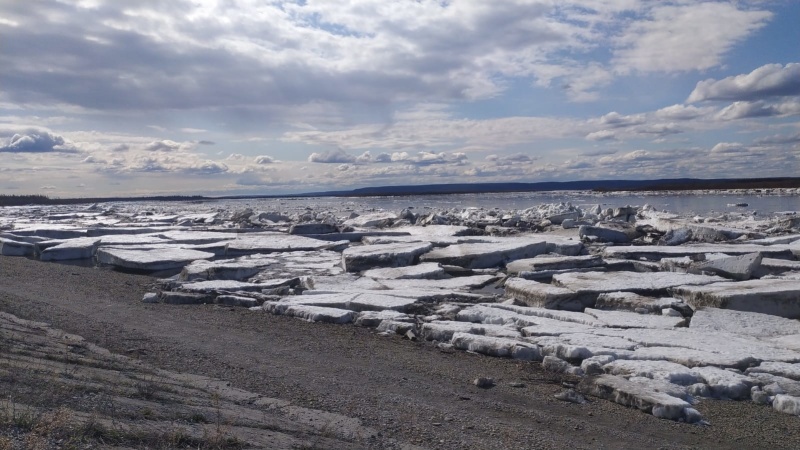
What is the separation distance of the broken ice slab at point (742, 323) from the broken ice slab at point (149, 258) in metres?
10.1

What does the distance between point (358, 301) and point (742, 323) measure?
179 inches

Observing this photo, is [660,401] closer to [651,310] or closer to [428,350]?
[428,350]

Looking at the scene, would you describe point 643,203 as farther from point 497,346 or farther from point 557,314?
point 497,346

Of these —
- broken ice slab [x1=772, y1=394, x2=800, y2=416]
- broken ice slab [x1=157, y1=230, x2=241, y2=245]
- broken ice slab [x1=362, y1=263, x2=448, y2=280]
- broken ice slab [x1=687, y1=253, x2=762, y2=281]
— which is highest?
broken ice slab [x1=687, y1=253, x2=762, y2=281]

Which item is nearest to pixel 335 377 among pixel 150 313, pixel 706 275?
pixel 150 313

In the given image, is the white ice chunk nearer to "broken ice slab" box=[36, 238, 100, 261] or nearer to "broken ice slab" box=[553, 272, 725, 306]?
"broken ice slab" box=[553, 272, 725, 306]

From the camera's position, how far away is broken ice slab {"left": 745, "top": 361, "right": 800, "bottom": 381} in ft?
16.4

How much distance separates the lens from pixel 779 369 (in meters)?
5.12

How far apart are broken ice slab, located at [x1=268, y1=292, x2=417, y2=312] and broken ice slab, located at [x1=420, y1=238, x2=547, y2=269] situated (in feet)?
10.8

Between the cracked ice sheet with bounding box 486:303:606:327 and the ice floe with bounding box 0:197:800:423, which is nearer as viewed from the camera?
the ice floe with bounding box 0:197:800:423

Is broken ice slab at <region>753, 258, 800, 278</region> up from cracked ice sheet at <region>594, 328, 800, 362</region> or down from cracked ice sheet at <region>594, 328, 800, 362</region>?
up

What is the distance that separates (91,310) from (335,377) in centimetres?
449

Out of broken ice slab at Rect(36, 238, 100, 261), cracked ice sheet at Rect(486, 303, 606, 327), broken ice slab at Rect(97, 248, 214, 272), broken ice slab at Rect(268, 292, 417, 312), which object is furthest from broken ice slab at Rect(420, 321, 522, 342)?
broken ice slab at Rect(36, 238, 100, 261)

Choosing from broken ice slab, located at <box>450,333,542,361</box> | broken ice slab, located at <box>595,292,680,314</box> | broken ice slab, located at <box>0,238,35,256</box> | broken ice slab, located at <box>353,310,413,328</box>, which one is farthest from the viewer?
broken ice slab, located at <box>0,238,35,256</box>
